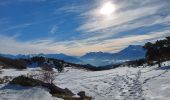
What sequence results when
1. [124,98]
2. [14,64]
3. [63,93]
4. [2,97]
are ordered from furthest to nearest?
[14,64]
[63,93]
[124,98]
[2,97]

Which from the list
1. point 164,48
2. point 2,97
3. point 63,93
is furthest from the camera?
point 164,48

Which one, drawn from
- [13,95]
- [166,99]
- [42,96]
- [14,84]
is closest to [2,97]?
[13,95]

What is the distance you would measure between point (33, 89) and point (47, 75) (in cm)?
1484

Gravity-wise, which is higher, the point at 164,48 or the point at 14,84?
the point at 164,48

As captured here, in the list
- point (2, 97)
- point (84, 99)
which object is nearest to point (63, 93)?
point (84, 99)

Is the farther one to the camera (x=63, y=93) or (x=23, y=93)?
(x=63, y=93)

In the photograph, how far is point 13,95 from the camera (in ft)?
83.5

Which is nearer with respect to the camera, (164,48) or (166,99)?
(166,99)

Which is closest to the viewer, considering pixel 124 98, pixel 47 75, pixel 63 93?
pixel 124 98

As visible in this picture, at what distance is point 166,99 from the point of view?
25.4m

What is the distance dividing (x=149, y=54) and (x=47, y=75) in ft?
191

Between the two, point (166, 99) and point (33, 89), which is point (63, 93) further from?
point (166, 99)

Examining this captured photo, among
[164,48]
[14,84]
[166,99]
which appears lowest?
[166,99]

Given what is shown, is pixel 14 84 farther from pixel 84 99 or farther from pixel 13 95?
pixel 84 99
